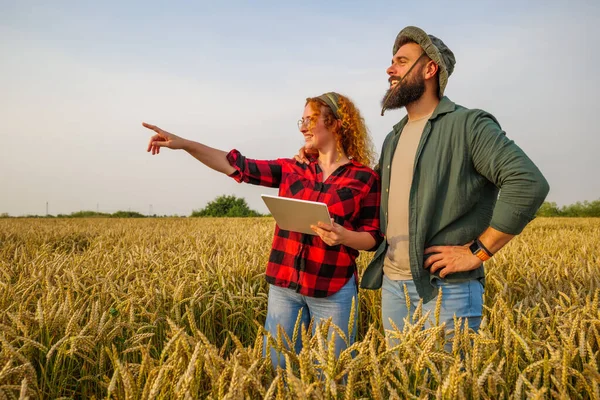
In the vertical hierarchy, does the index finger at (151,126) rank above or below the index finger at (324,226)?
above

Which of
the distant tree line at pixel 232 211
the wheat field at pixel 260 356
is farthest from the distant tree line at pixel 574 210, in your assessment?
the wheat field at pixel 260 356

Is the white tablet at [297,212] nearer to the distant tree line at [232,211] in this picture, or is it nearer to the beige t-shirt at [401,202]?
the beige t-shirt at [401,202]

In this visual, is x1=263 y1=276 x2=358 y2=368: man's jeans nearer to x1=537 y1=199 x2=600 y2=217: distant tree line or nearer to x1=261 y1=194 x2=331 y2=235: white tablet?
x1=261 y1=194 x2=331 y2=235: white tablet

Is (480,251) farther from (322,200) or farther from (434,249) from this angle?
(322,200)

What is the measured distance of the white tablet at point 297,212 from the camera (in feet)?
7.36

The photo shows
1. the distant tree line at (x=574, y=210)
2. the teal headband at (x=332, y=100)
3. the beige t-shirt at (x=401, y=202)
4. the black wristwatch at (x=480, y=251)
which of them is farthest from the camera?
the distant tree line at (x=574, y=210)

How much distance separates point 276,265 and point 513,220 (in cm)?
139

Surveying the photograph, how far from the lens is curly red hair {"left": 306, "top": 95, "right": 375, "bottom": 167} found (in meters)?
2.88

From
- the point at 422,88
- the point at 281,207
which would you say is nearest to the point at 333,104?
the point at 422,88

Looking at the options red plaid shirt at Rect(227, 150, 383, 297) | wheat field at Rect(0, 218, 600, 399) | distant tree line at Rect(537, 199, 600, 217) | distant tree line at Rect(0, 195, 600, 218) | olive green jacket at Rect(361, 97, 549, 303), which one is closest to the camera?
wheat field at Rect(0, 218, 600, 399)

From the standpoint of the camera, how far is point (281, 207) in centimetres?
239

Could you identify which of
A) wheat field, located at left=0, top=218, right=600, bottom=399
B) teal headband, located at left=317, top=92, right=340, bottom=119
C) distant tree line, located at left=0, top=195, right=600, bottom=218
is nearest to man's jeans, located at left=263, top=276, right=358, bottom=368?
wheat field, located at left=0, top=218, right=600, bottom=399

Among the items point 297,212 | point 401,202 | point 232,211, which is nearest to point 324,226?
point 297,212

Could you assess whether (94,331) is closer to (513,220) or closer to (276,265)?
(276,265)
